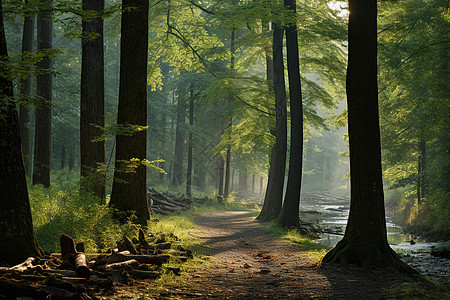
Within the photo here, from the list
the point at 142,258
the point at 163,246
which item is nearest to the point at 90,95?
the point at 163,246

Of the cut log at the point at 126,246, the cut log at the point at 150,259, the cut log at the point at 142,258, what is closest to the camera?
the cut log at the point at 142,258

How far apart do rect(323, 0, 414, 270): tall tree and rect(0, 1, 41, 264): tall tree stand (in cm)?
561

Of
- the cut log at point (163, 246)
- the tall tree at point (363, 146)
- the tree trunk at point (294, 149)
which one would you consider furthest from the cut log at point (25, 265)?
the tree trunk at point (294, 149)

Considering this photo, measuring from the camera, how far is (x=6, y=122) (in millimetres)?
4840

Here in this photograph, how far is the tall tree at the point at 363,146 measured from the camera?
24.7 feet

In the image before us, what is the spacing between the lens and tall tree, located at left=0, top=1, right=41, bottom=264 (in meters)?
4.77

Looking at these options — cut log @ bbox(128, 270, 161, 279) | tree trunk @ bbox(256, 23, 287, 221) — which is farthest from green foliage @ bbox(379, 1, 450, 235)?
cut log @ bbox(128, 270, 161, 279)

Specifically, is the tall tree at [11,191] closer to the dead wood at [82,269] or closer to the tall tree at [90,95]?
the dead wood at [82,269]

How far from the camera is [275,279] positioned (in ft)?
20.9

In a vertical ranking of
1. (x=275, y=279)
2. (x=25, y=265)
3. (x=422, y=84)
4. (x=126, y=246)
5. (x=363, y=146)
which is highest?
(x=422, y=84)

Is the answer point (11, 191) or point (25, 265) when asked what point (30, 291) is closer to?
point (25, 265)

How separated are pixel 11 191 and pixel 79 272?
1428 mm

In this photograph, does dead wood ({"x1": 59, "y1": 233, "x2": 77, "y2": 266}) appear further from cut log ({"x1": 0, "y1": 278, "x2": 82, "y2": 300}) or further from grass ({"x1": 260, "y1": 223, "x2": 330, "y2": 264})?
grass ({"x1": 260, "y1": 223, "x2": 330, "y2": 264})

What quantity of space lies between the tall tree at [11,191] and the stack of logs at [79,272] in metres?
0.29
